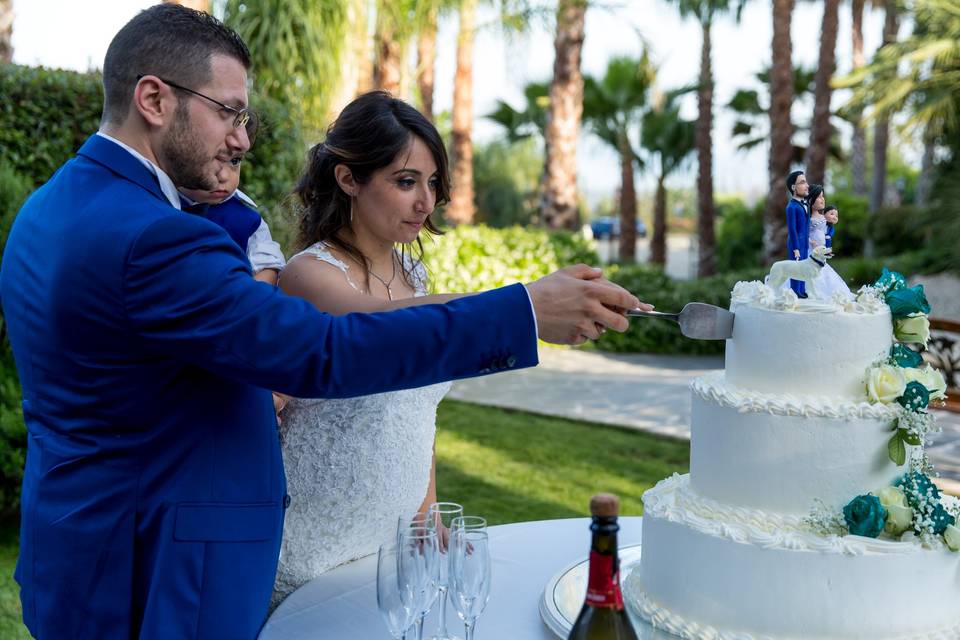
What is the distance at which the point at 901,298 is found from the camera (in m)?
2.12

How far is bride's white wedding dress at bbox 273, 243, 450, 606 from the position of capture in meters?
2.56

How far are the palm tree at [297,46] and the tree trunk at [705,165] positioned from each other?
1087 cm

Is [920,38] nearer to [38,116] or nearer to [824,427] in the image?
[38,116]

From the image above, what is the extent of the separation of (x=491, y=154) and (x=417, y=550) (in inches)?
1270

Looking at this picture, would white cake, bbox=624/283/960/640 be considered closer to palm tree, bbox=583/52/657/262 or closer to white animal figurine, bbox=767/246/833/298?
white animal figurine, bbox=767/246/833/298

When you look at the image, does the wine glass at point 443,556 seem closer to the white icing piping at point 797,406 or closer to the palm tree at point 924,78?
the white icing piping at point 797,406

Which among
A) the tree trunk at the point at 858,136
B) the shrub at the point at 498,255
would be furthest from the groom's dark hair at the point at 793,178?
the tree trunk at the point at 858,136

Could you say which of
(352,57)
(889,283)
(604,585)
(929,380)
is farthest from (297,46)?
(604,585)

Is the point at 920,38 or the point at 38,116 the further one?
the point at 920,38

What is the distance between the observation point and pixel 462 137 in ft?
52.6

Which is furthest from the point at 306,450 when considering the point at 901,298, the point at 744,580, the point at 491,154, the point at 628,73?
the point at 491,154

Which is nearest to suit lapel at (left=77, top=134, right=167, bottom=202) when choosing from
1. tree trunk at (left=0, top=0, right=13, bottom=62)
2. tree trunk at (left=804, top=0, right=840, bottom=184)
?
tree trunk at (left=0, top=0, right=13, bottom=62)

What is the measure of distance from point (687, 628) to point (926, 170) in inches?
853

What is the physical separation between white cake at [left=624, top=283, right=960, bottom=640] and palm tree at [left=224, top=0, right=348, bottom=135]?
7918mm
